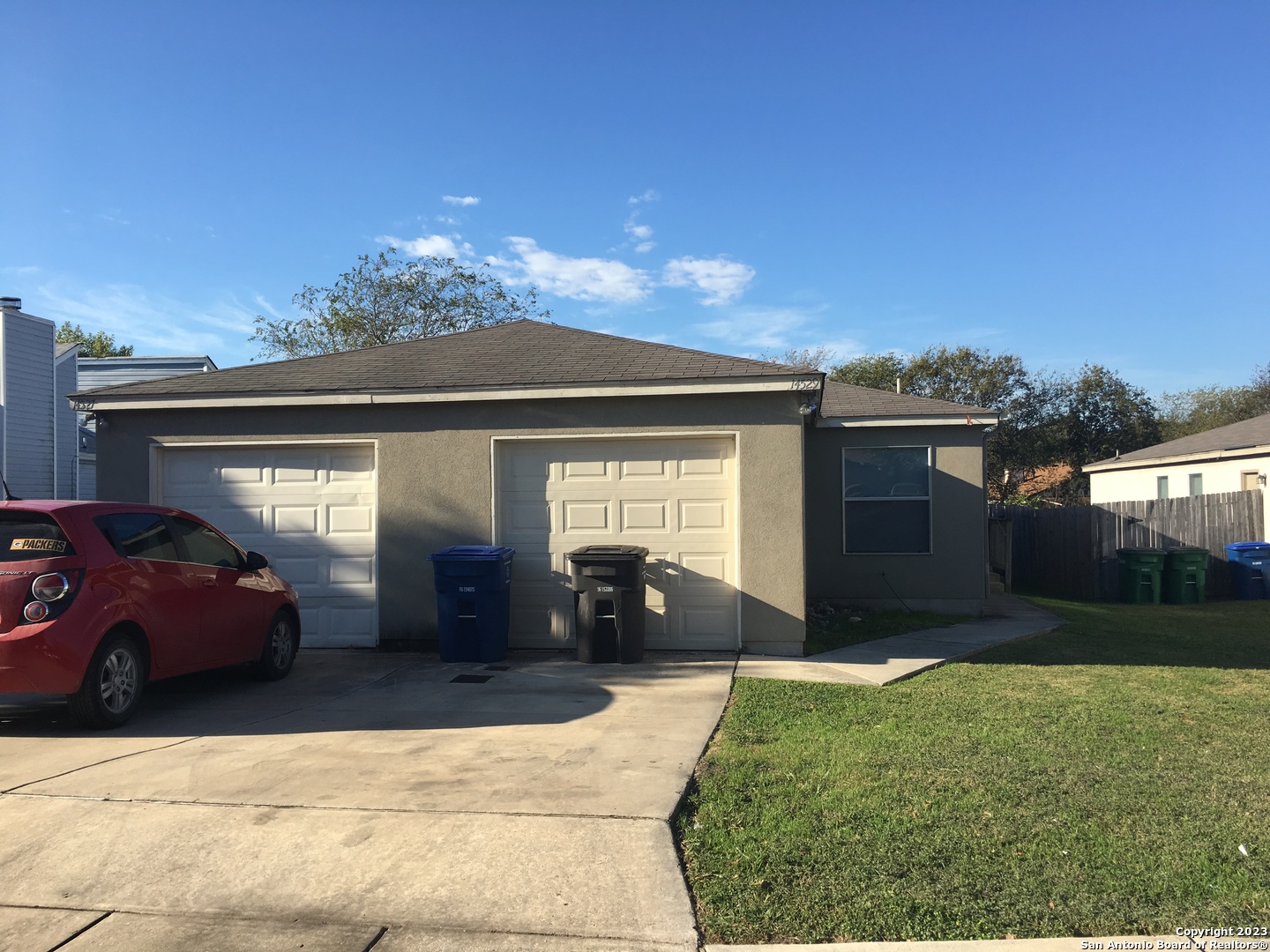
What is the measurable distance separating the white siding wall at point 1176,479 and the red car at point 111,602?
17645 mm

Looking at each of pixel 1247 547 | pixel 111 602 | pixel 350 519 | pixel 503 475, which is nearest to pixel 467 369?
pixel 503 475

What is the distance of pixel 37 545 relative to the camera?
5535 millimetres

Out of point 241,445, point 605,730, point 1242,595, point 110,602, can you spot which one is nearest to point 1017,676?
point 605,730

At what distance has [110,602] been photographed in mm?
5695

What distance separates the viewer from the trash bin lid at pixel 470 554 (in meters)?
8.41

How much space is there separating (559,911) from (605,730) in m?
2.56

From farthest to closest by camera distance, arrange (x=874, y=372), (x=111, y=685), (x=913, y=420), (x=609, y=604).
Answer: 1. (x=874, y=372)
2. (x=913, y=420)
3. (x=609, y=604)
4. (x=111, y=685)

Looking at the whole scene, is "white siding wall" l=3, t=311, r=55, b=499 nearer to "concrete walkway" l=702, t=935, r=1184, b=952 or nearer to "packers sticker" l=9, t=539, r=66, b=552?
"packers sticker" l=9, t=539, r=66, b=552

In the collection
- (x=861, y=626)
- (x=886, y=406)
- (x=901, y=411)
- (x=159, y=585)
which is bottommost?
(x=861, y=626)

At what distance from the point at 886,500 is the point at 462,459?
6696 millimetres

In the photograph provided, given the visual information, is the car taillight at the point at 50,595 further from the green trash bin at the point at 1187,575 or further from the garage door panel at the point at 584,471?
the green trash bin at the point at 1187,575

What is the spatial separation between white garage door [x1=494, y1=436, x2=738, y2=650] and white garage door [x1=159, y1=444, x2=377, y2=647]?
5.44ft

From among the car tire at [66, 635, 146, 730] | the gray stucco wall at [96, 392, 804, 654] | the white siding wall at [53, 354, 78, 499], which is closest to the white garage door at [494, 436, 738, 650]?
the gray stucco wall at [96, 392, 804, 654]

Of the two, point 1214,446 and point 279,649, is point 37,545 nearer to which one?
point 279,649
